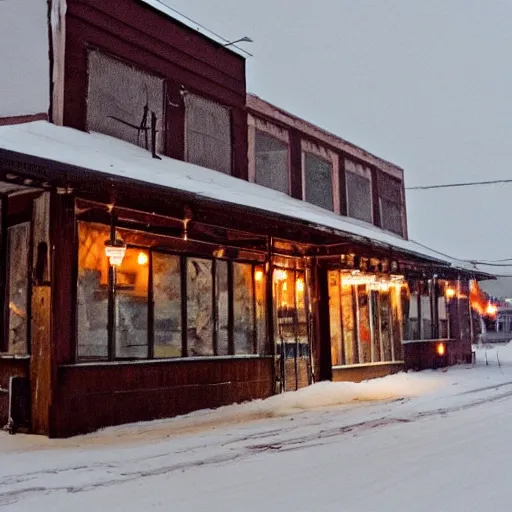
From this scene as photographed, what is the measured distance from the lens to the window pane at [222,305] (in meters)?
13.3

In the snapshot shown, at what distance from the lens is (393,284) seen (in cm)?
1967

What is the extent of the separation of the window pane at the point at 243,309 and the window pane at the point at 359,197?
29.1 feet

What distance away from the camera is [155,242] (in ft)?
39.2

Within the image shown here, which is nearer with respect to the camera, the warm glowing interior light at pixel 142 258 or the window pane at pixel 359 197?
the warm glowing interior light at pixel 142 258

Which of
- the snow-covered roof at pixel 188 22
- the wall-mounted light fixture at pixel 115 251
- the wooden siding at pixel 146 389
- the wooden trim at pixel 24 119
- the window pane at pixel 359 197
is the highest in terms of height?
the snow-covered roof at pixel 188 22

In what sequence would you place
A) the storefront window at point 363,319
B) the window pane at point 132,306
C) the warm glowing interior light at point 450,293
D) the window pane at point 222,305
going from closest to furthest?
the window pane at point 132,306
the window pane at point 222,305
the storefront window at point 363,319
the warm glowing interior light at point 450,293

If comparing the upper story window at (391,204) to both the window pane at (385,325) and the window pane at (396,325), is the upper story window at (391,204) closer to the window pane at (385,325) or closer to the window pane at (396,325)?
the window pane at (396,325)

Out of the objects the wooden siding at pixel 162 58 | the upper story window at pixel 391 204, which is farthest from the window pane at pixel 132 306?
the upper story window at pixel 391 204

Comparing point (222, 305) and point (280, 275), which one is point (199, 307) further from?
point (280, 275)

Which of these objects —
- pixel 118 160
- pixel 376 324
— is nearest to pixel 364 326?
pixel 376 324

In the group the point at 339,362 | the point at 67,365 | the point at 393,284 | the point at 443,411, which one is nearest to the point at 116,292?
the point at 67,365

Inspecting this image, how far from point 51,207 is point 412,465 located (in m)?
6.36

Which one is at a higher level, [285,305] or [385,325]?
[285,305]

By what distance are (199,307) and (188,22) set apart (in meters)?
7.06
